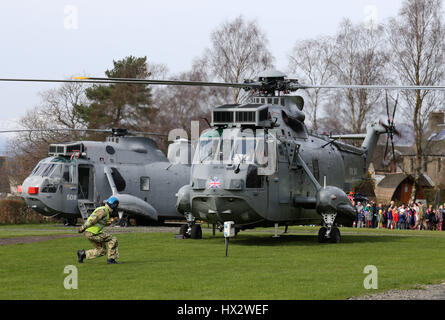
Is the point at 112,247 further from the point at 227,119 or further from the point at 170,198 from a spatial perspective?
the point at 170,198

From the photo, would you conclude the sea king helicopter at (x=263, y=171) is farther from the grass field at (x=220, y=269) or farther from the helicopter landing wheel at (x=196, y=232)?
the grass field at (x=220, y=269)

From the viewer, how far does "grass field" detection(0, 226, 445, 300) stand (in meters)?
Answer: 13.0

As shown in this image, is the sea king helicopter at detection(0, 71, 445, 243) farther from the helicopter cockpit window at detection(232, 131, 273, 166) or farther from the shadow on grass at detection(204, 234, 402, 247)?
the shadow on grass at detection(204, 234, 402, 247)

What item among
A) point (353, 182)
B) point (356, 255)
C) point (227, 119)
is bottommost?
point (356, 255)

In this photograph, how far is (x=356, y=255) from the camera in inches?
804

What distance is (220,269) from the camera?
16.7 meters

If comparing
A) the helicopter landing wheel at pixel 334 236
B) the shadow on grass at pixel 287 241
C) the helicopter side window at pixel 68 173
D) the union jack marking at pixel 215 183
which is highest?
the helicopter side window at pixel 68 173

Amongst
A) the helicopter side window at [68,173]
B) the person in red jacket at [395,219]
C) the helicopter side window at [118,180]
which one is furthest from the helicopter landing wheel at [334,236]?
the person in red jacket at [395,219]

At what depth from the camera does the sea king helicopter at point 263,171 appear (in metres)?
22.8

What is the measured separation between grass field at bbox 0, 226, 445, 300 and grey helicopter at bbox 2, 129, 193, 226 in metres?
11.9

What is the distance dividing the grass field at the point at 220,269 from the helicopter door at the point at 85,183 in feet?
41.9

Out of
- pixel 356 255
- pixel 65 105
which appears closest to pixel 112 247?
pixel 356 255
